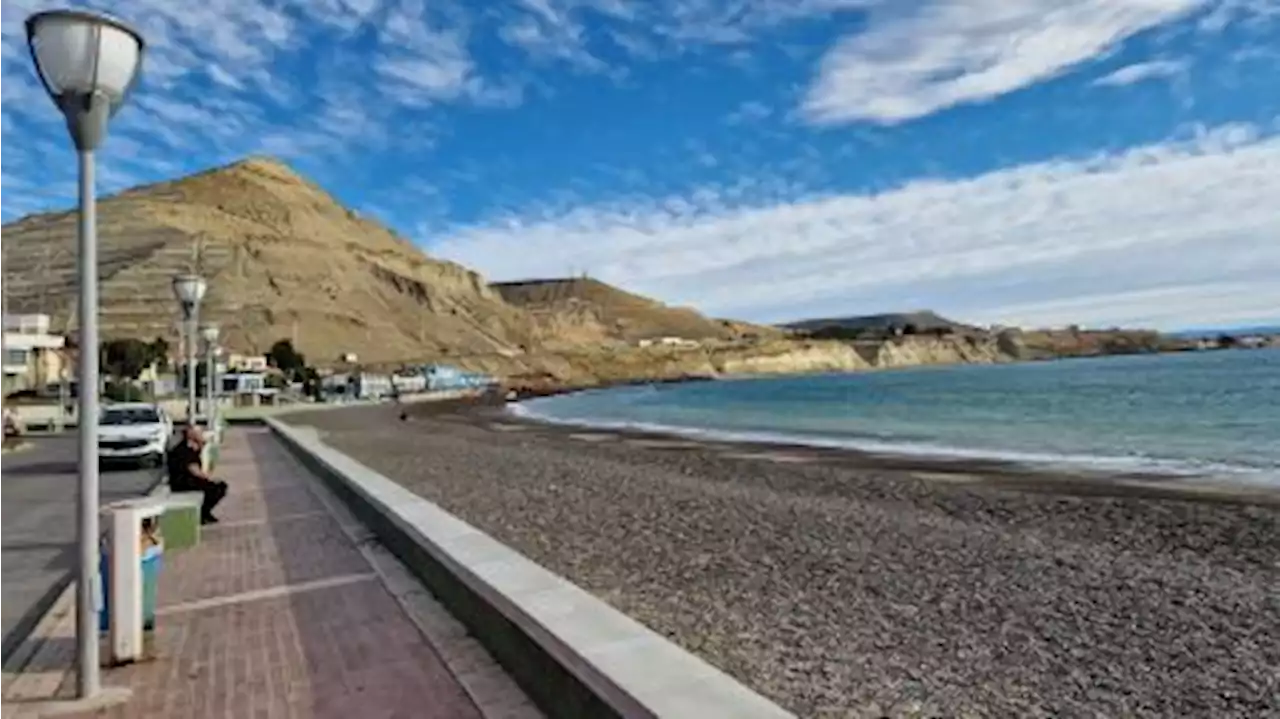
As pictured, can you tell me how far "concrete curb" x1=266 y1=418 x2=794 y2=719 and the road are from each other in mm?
2420

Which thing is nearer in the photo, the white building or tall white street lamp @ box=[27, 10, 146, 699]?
tall white street lamp @ box=[27, 10, 146, 699]

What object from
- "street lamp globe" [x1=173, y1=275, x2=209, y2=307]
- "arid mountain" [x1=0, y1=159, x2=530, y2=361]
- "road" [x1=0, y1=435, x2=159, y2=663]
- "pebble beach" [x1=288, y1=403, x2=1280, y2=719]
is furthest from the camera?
"arid mountain" [x1=0, y1=159, x2=530, y2=361]

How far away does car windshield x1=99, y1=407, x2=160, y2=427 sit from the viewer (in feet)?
69.6

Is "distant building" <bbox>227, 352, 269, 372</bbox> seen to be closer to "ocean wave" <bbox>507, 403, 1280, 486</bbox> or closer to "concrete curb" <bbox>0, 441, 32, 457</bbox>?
"concrete curb" <bbox>0, 441, 32, 457</bbox>

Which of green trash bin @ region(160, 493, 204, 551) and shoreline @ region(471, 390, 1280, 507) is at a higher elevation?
green trash bin @ region(160, 493, 204, 551)

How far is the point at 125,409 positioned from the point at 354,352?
11139cm

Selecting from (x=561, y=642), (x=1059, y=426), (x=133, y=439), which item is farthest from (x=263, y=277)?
(x=561, y=642)

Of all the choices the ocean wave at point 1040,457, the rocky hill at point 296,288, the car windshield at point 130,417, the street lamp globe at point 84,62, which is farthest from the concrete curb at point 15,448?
the rocky hill at point 296,288

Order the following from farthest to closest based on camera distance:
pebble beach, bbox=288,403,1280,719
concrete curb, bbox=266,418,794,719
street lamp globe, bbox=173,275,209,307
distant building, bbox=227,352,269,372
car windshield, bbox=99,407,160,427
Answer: distant building, bbox=227,352,269,372
car windshield, bbox=99,407,160,427
street lamp globe, bbox=173,275,209,307
pebble beach, bbox=288,403,1280,719
concrete curb, bbox=266,418,794,719

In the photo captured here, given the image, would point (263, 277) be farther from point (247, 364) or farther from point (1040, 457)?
point (1040, 457)

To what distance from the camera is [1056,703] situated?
5.22m

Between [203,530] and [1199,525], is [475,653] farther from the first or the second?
[1199,525]

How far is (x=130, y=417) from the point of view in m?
21.6

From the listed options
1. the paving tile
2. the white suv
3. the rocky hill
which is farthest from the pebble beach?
the rocky hill
